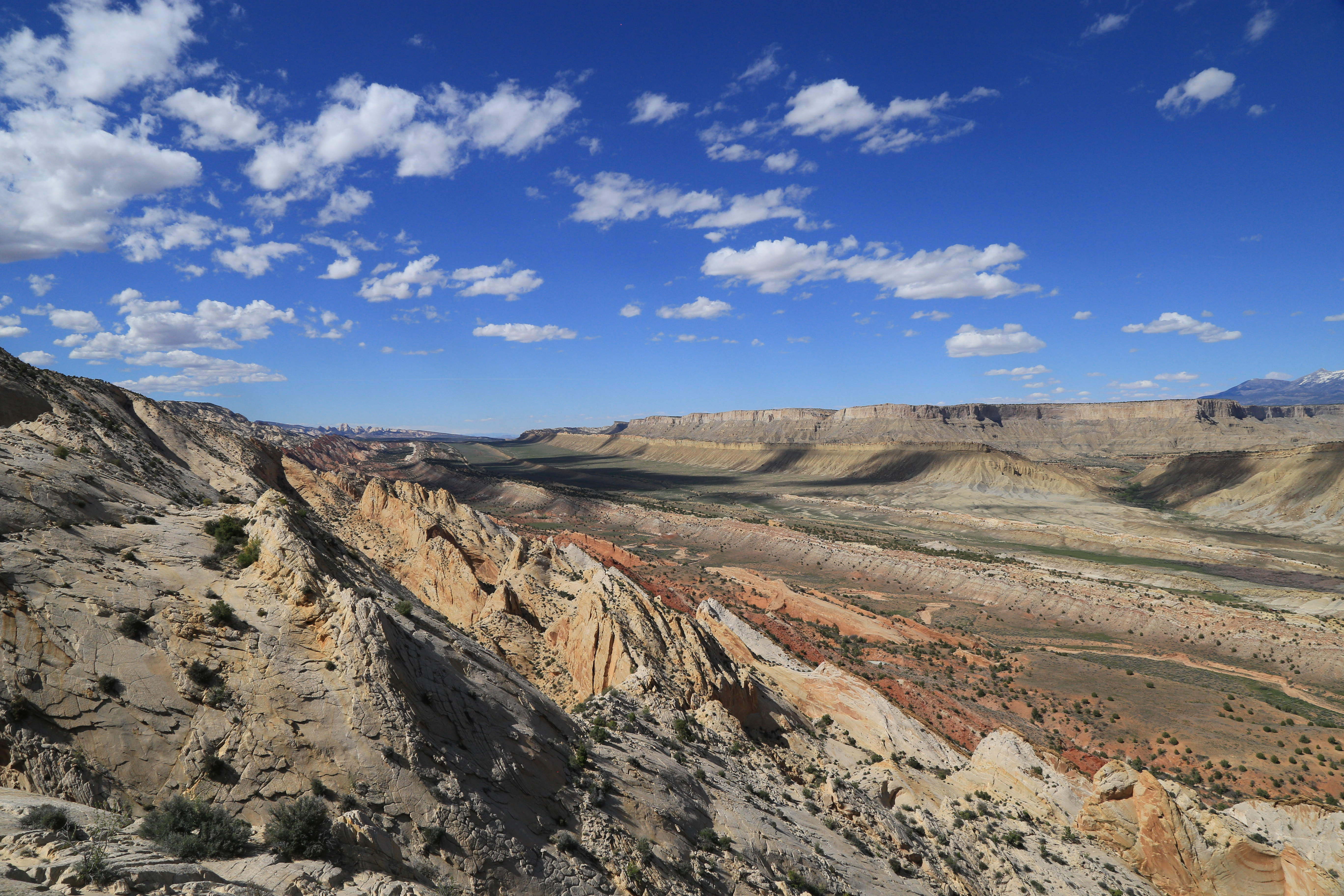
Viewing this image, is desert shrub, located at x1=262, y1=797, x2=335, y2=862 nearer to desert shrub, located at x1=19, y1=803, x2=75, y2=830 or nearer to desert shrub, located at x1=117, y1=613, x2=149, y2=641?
desert shrub, located at x1=19, y1=803, x2=75, y2=830

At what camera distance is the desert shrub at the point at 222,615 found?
10.1m

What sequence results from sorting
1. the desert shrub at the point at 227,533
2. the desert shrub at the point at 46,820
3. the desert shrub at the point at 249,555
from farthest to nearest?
the desert shrub at the point at 227,533
the desert shrub at the point at 249,555
the desert shrub at the point at 46,820

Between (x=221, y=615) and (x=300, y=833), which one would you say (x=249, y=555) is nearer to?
(x=221, y=615)

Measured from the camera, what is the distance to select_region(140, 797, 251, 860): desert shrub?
6945mm

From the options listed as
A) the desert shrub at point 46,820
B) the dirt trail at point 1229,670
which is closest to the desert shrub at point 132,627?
the desert shrub at point 46,820

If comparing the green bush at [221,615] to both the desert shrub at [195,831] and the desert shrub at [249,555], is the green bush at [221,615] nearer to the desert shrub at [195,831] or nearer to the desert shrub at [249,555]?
the desert shrub at [249,555]

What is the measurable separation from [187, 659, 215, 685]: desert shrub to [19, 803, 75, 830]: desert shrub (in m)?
2.82

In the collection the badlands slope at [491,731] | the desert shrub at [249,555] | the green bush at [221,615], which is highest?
the desert shrub at [249,555]

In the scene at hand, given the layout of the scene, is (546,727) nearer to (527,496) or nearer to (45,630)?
(45,630)

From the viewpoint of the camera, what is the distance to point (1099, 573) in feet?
225

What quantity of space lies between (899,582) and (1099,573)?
83.6 ft

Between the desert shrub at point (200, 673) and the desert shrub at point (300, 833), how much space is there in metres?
2.63

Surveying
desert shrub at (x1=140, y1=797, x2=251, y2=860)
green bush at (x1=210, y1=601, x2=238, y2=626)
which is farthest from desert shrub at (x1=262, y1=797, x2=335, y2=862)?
green bush at (x1=210, y1=601, x2=238, y2=626)

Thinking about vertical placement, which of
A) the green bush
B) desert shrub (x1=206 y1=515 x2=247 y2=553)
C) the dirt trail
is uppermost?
desert shrub (x1=206 y1=515 x2=247 y2=553)
